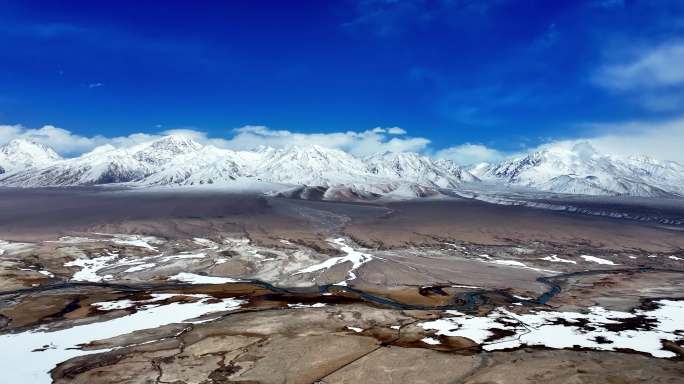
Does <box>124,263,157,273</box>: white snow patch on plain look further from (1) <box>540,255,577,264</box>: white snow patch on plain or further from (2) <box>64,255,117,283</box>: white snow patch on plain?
(1) <box>540,255,577,264</box>: white snow patch on plain

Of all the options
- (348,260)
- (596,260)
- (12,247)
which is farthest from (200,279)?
(596,260)

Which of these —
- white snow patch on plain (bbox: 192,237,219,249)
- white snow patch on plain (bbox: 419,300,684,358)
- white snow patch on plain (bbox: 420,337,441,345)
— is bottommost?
white snow patch on plain (bbox: 420,337,441,345)

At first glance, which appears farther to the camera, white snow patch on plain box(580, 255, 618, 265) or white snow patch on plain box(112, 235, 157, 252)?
white snow patch on plain box(112, 235, 157, 252)

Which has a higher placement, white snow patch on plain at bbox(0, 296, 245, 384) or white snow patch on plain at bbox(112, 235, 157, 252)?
white snow patch on plain at bbox(112, 235, 157, 252)

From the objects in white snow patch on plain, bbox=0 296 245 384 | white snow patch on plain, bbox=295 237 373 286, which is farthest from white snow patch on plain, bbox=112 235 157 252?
white snow patch on plain, bbox=0 296 245 384

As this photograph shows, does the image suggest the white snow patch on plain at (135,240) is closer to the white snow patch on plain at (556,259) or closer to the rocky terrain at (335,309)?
the rocky terrain at (335,309)

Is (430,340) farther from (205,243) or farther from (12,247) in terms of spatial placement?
(12,247)

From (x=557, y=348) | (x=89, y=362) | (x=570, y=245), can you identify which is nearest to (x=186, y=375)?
(x=89, y=362)
